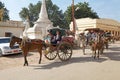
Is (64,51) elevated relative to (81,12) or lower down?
lower down

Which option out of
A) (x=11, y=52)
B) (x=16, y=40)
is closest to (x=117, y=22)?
(x=11, y=52)

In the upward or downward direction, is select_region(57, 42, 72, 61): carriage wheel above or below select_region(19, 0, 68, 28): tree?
below

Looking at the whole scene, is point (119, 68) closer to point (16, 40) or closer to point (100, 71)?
point (100, 71)

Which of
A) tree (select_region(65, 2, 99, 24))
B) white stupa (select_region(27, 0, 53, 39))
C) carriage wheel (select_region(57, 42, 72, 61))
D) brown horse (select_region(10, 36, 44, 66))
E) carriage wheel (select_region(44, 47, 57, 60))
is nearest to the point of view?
brown horse (select_region(10, 36, 44, 66))

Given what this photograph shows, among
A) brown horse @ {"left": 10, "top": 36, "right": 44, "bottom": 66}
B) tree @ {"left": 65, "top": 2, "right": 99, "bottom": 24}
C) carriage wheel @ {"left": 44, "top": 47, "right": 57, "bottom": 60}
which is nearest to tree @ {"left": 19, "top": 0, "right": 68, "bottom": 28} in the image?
tree @ {"left": 65, "top": 2, "right": 99, "bottom": 24}

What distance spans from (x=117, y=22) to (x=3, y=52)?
42.7 metres

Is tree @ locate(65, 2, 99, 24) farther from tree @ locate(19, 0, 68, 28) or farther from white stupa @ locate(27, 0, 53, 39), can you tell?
white stupa @ locate(27, 0, 53, 39)

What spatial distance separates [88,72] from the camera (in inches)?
391

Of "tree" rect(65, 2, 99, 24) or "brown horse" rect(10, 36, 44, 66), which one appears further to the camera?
"tree" rect(65, 2, 99, 24)

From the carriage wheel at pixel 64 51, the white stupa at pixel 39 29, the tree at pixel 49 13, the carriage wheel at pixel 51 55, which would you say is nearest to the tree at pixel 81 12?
the tree at pixel 49 13

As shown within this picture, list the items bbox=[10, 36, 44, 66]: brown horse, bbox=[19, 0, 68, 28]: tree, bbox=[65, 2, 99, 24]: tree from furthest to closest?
bbox=[19, 0, 68, 28]: tree < bbox=[65, 2, 99, 24]: tree < bbox=[10, 36, 44, 66]: brown horse

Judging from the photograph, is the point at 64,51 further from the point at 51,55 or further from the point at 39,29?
the point at 39,29

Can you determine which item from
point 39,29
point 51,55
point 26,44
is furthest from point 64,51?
point 39,29

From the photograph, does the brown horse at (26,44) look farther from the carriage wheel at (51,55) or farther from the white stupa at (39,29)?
the white stupa at (39,29)
